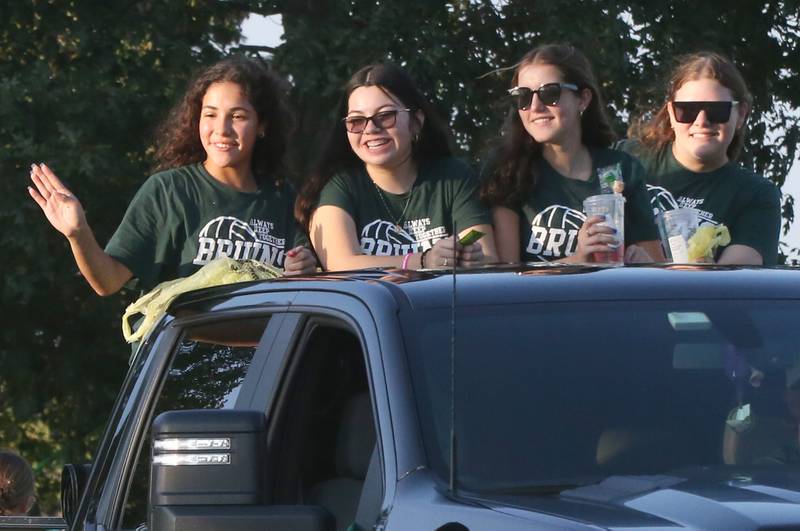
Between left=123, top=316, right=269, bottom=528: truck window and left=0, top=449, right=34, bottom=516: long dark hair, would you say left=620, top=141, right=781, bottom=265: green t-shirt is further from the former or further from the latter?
left=0, top=449, right=34, bottom=516: long dark hair

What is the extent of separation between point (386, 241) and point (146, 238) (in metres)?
1.02

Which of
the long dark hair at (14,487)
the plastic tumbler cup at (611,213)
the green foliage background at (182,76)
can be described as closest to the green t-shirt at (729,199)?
the plastic tumbler cup at (611,213)

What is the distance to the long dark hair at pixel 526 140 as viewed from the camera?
244 inches

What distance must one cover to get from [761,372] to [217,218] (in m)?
3.20

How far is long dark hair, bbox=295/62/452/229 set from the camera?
21.4ft

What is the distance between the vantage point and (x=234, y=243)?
21.8 ft

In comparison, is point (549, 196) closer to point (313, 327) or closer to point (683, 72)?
point (683, 72)

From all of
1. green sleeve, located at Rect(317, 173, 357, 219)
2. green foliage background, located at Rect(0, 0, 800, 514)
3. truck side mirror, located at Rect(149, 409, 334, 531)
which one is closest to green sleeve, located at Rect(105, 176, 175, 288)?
green sleeve, located at Rect(317, 173, 357, 219)

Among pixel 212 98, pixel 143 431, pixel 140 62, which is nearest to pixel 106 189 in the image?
pixel 140 62

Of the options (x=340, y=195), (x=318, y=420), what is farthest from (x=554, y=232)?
(x=318, y=420)

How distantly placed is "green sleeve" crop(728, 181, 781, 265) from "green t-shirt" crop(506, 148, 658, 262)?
0.46 m

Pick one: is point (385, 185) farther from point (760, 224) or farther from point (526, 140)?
point (760, 224)

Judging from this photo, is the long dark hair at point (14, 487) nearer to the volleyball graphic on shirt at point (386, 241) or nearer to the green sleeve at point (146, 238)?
the green sleeve at point (146, 238)

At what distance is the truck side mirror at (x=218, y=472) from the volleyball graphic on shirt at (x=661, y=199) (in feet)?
10.0
